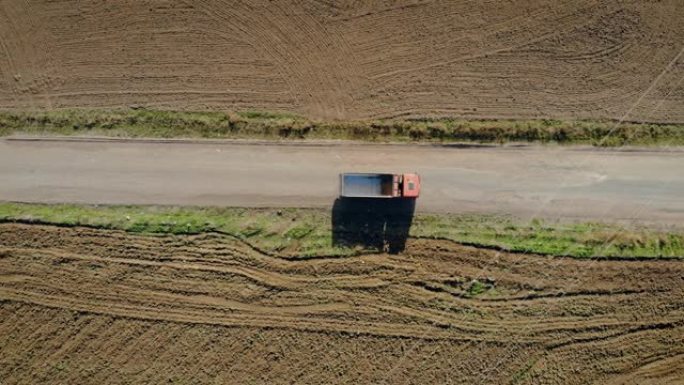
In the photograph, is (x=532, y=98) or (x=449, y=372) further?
(x=532, y=98)

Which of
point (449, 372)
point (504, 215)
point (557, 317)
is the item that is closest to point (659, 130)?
point (504, 215)

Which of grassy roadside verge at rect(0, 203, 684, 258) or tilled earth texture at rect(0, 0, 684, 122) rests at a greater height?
tilled earth texture at rect(0, 0, 684, 122)

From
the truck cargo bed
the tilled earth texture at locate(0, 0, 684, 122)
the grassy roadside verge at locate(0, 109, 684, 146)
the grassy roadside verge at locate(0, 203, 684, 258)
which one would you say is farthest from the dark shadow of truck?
the tilled earth texture at locate(0, 0, 684, 122)

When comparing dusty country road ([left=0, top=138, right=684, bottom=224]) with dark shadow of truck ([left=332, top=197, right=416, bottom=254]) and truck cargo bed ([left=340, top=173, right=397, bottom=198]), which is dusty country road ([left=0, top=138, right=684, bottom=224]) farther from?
truck cargo bed ([left=340, top=173, right=397, bottom=198])

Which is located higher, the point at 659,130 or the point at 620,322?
the point at 659,130

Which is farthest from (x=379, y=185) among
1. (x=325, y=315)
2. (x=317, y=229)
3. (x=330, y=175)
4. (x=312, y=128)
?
(x=325, y=315)

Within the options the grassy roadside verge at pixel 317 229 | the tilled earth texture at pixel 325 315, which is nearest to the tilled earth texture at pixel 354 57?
the grassy roadside verge at pixel 317 229

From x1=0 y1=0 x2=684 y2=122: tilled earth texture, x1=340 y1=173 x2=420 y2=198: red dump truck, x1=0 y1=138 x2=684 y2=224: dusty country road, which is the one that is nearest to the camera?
x1=340 y1=173 x2=420 y2=198: red dump truck

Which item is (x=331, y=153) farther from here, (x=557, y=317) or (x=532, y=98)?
(x=557, y=317)
